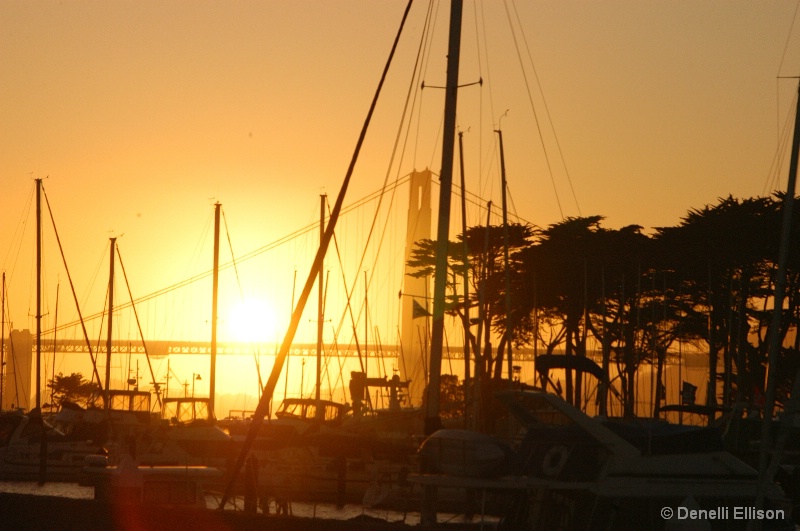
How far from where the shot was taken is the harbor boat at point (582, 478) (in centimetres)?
1569

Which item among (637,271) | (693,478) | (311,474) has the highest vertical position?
(637,271)

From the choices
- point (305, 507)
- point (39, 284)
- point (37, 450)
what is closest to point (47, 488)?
point (37, 450)

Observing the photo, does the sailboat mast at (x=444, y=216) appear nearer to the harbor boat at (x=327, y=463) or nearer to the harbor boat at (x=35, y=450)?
the harbor boat at (x=327, y=463)

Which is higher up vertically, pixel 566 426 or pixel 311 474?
pixel 566 426

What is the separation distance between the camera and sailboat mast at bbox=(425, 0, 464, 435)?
20.2 m

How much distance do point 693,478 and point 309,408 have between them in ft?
106

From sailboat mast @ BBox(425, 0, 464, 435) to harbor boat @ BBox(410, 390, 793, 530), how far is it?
11.9 ft

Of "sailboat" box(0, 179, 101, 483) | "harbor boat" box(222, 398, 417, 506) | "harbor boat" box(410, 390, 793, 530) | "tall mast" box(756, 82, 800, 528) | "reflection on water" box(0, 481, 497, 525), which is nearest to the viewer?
"harbor boat" box(410, 390, 793, 530)

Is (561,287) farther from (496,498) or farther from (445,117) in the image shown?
(445,117)

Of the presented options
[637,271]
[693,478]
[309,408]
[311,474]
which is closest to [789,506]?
[693,478]

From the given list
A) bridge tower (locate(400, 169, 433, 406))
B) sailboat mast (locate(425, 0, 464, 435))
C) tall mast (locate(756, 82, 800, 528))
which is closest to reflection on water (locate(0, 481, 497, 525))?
sailboat mast (locate(425, 0, 464, 435))

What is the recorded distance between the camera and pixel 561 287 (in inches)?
2109

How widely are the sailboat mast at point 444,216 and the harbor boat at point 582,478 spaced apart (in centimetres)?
361

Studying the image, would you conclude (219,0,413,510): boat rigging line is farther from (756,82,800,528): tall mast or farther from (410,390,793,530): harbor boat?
(756,82,800,528): tall mast
